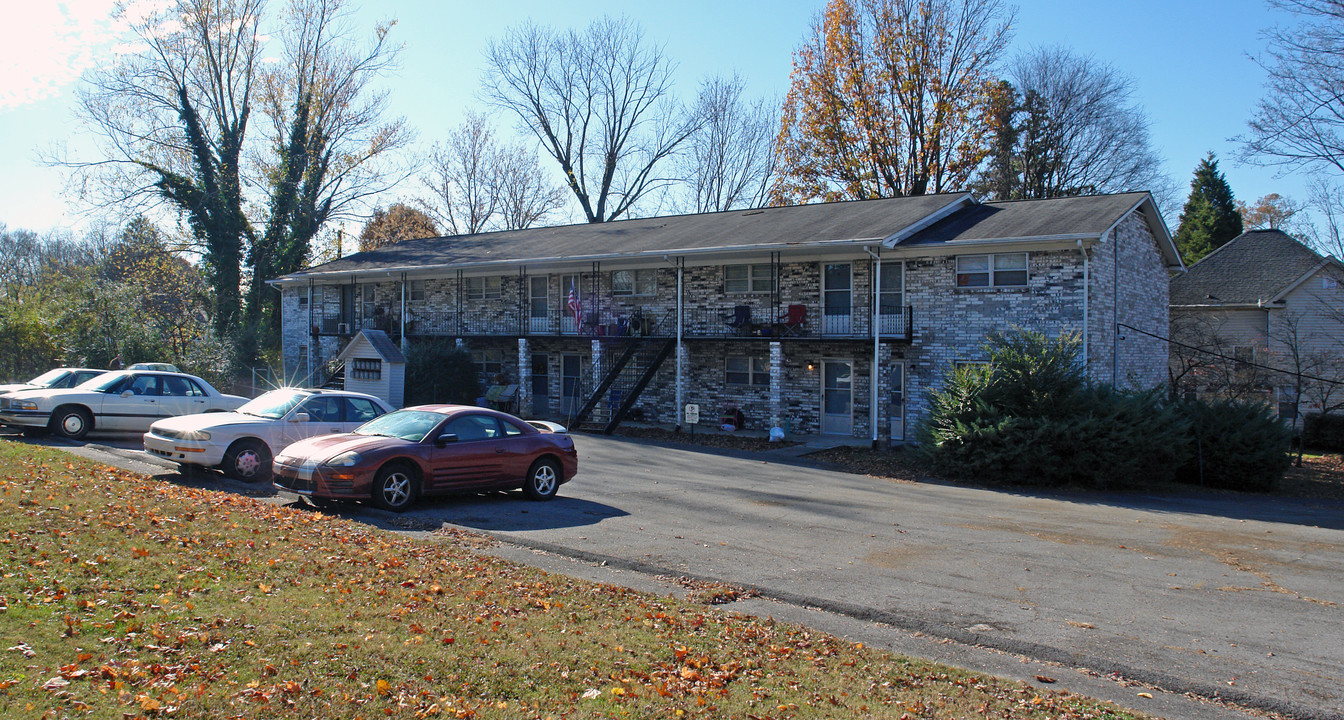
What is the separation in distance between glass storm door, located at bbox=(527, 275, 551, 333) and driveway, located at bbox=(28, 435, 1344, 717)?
13217mm

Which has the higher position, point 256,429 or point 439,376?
point 439,376

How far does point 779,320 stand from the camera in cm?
2278

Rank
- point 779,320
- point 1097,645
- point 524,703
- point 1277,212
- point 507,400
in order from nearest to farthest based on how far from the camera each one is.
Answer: point 524,703
point 1097,645
point 779,320
point 507,400
point 1277,212

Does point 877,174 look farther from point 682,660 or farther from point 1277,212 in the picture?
point 682,660

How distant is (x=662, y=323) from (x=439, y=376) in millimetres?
7324

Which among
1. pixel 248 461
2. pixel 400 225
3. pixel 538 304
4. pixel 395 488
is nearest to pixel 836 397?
pixel 538 304

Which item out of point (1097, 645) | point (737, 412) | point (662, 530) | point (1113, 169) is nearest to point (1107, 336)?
point (737, 412)

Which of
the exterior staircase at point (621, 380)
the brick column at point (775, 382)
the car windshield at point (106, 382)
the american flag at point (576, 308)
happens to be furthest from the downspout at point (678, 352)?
the car windshield at point (106, 382)

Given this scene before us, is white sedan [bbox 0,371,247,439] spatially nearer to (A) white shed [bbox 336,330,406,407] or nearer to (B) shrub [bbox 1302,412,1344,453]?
(A) white shed [bbox 336,330,406,407]

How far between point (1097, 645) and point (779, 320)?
54.4 ft

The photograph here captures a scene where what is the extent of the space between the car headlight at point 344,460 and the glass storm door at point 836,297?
14.6 metres

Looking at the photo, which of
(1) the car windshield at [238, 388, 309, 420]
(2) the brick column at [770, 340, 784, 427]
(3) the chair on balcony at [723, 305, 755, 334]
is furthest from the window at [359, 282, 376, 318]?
(1) the car windshield at [238, 388, 309, 420]

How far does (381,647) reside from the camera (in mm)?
5422

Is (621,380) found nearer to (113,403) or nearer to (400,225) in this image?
(113,403)
